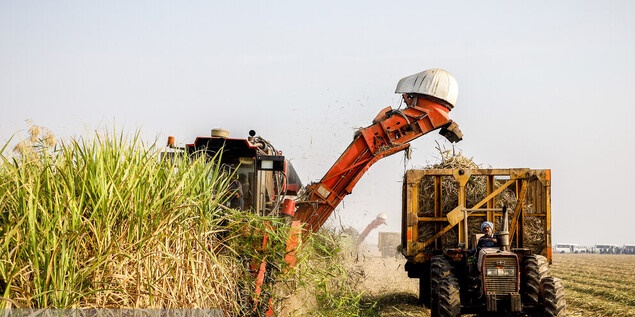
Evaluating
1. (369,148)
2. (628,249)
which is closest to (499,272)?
(369,148)

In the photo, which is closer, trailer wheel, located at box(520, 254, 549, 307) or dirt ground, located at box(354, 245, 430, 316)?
trailer wheel, located at box(520, 254, 549, 307)

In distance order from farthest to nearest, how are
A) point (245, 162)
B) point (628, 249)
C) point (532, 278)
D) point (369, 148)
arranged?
1. point (628, 249)
2. point (369, 148)
3. point (532, 278)
4. point (245, 162)

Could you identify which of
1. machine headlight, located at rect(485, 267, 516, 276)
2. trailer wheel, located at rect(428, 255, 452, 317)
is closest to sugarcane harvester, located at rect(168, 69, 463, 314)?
trailer wheel, located at rect(428, 255, 452, 317)

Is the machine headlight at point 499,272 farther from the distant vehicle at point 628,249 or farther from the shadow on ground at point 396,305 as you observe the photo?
the distant vehicle at point 628,249

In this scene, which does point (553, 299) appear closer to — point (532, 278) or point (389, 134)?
point (532, 278)

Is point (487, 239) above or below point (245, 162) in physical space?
below

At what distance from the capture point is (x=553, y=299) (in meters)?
9.20

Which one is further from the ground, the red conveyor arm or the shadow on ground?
the red conveyor arm

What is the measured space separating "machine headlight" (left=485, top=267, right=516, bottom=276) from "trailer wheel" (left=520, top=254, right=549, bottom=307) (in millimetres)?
396

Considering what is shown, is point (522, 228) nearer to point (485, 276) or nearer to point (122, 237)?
point (485, 276)

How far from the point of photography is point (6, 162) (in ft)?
16.9

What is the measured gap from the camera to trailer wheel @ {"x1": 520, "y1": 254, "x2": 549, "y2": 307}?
374 inches

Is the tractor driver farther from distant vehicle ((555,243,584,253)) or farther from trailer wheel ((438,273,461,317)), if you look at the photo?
distant vehicle ((555,243,584,253))

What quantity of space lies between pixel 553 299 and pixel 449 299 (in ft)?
4.42
